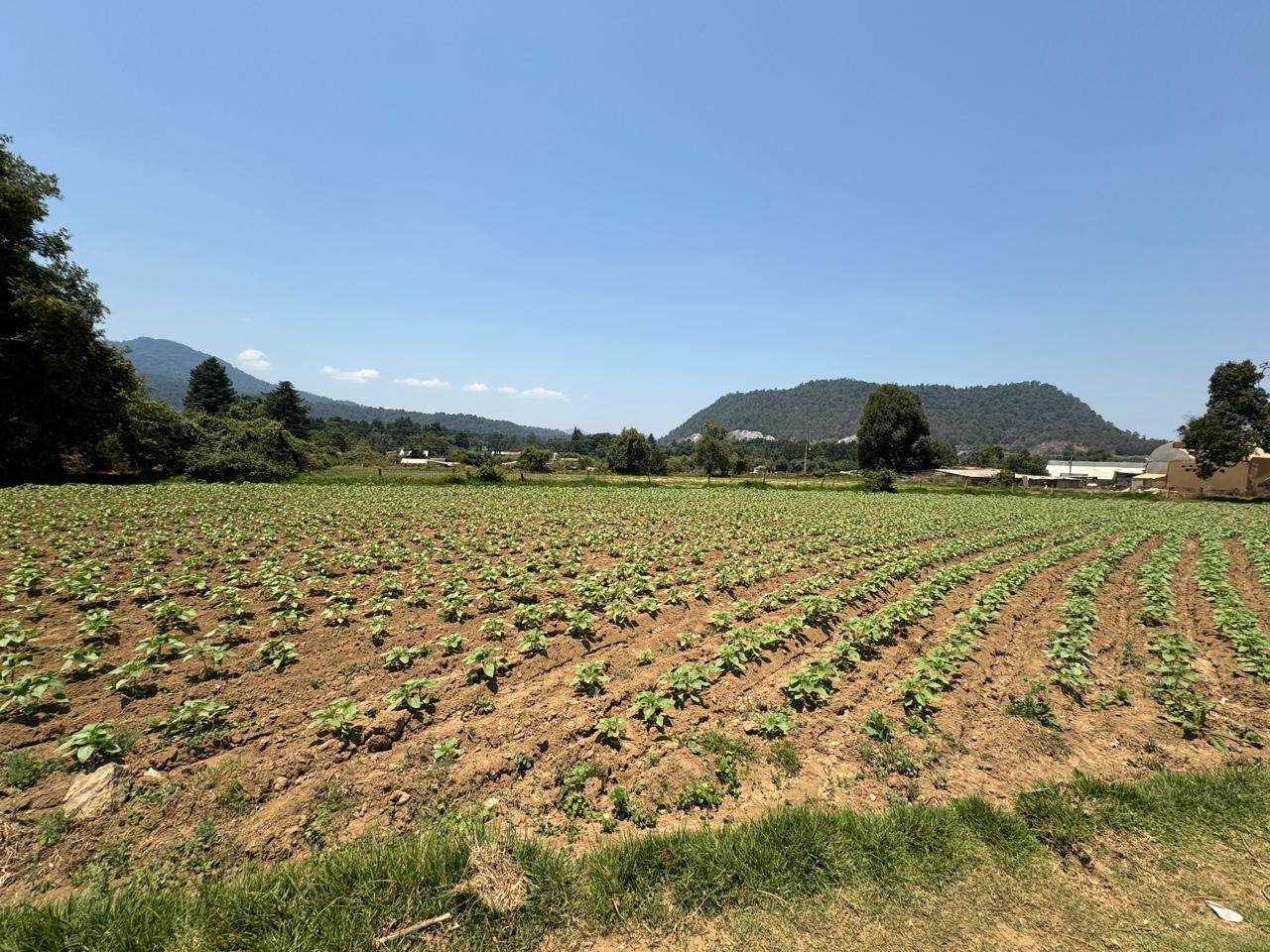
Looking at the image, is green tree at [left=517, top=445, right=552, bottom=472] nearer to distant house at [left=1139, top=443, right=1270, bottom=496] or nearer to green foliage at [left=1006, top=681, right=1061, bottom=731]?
green foliage at [left=1006, top=681, right=1061, bottom=731]

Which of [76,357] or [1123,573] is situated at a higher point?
[76,357]

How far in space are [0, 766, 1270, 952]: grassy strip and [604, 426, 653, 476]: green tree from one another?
2818 inches

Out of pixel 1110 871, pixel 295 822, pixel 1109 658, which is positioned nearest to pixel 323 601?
pixel 295 822

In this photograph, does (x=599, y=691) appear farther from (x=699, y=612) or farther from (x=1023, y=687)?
(x=1023, y=687)

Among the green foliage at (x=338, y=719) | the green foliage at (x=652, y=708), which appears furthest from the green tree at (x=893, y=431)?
the green foliage at (x=338, y=719)

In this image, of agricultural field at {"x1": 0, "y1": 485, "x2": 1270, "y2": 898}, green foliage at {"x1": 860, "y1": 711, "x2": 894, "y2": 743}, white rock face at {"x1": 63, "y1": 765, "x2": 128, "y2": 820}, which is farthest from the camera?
green foliage at {"x1": 860, "y1": 711, "x2": 894, "y2": 743}

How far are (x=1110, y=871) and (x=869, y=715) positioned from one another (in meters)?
2.15

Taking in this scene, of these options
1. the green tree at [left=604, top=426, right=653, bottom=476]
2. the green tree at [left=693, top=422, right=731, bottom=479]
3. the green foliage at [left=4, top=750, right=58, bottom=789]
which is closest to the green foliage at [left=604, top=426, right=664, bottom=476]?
the green tree at [left=604, top=426, right=653, bottom=476]

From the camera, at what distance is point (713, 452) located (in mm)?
90188

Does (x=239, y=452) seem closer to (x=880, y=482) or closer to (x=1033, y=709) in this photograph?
(x=1033, y=709)

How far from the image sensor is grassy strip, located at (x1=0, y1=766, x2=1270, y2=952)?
2.77 metres

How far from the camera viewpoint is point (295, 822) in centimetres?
391

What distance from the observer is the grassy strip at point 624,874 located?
9.09 ft

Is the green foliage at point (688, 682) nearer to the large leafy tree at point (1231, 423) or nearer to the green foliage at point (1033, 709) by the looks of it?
the green foliage at point (1033, 709)
